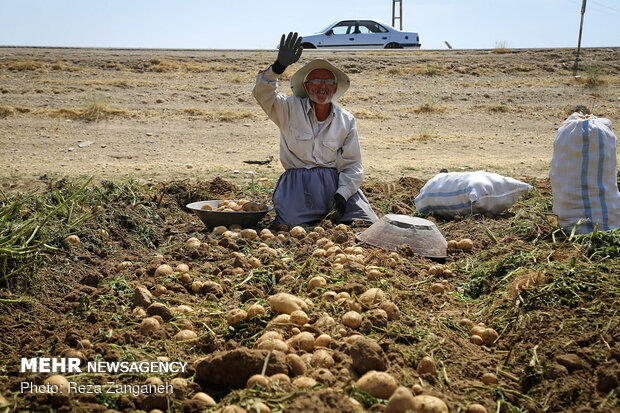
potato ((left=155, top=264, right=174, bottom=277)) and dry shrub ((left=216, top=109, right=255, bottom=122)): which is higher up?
dry shrub ((left=216, top=109, right=255, bottom=122))

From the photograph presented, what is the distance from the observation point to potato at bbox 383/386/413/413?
218cm

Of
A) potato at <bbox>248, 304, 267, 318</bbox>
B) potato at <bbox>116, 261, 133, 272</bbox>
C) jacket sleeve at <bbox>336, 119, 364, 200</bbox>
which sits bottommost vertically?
potato at <bbox>116, 261, 133, 272</bbox>

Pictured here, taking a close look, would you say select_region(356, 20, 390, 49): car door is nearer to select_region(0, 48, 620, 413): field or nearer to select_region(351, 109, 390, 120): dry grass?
select_region(351, 109, 390, 120): dry grass

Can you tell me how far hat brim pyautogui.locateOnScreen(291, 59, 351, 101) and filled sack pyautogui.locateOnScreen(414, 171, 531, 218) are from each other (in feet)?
3.88

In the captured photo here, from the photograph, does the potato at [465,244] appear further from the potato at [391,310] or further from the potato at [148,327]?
the potato at [148,327]

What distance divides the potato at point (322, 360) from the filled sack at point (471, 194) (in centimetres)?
304

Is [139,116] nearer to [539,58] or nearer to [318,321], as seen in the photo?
[318,321]

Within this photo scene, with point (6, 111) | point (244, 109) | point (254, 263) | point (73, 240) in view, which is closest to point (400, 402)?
point (254, 263)

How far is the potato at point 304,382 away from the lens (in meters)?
2.42

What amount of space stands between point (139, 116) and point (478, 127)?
6016mm

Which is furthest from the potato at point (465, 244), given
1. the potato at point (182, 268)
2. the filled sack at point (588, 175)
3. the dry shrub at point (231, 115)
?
the dry shrub at point (231, 115)

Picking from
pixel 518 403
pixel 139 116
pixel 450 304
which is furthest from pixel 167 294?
pixel 139 116

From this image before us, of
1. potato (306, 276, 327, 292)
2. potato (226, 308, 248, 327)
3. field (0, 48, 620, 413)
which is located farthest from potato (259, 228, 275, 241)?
potato (226, 308, 248, 327)

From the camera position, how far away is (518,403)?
250 cm
